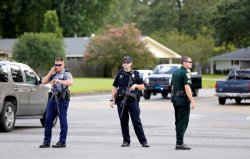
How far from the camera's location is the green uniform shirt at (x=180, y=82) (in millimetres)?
14617

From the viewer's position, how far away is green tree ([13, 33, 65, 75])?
7350 cm

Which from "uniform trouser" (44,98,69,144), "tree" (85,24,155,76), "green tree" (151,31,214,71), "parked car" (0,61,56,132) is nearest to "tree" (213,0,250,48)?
"tree" (85,24,155,76)

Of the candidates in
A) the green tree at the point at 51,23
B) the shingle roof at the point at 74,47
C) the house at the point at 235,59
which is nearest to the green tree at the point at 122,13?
the house at the point at 235,59

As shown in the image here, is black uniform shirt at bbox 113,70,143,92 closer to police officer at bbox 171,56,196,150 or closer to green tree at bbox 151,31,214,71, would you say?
police officer at bbox 171,56,196,150

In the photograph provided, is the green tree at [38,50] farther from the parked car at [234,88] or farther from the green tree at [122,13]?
the green tree at [122,13]

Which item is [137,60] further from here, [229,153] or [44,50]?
[229,153]

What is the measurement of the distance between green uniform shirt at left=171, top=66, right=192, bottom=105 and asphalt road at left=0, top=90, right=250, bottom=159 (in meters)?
0.97

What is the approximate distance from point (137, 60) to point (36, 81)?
6126cm

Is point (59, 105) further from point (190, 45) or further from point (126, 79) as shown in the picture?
point (190, 45)

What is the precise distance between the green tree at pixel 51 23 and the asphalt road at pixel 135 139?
5445cm

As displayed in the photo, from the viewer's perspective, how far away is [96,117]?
25.7 metres

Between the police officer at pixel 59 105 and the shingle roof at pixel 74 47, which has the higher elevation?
the shingle roof at pixel 74 47

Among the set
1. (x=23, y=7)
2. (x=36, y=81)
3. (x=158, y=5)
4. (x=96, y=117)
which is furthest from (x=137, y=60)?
(x=36, y=81)

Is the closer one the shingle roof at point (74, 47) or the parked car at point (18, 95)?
the parked car at point (18, 95)
